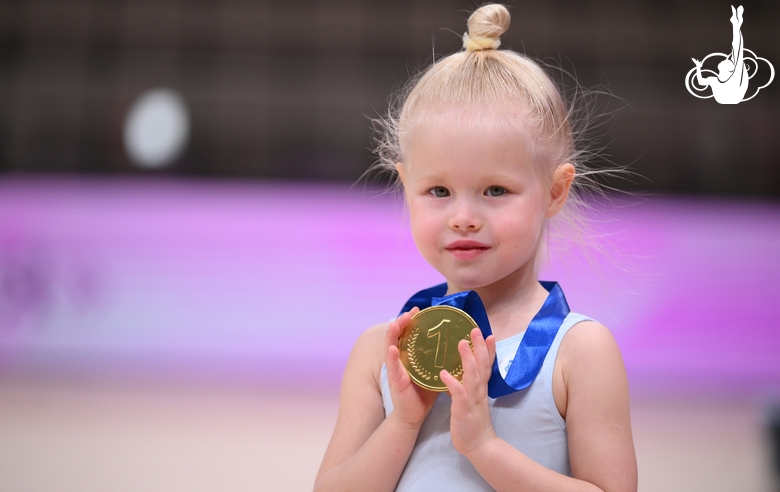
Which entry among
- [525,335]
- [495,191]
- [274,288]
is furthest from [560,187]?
[274,288]

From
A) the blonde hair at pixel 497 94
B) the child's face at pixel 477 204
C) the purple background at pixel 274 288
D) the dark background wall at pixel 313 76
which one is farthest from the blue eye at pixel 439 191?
the dark background wall at pixel 313 76

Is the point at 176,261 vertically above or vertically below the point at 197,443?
above

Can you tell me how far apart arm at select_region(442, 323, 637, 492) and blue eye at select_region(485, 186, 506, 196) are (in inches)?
9.3

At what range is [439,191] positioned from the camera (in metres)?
1.14

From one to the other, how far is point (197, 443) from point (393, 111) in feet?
5.55

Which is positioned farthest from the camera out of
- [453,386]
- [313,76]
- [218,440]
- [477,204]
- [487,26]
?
[313,76]

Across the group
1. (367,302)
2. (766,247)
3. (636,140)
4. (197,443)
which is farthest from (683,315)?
(197,443)

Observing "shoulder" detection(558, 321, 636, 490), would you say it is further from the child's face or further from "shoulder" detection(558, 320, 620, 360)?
the child's face

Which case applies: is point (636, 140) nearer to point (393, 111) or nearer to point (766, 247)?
point (766, 247)

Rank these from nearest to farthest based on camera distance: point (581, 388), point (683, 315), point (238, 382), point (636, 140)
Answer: point (581, 388) → point (238, 382) → point (683, 315) → point (636, 140)

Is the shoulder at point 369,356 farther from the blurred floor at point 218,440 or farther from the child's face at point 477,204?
the blurred floor at point 218,440

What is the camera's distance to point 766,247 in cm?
378

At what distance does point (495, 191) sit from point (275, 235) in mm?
2844

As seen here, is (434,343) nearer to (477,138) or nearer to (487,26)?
(477,138)
